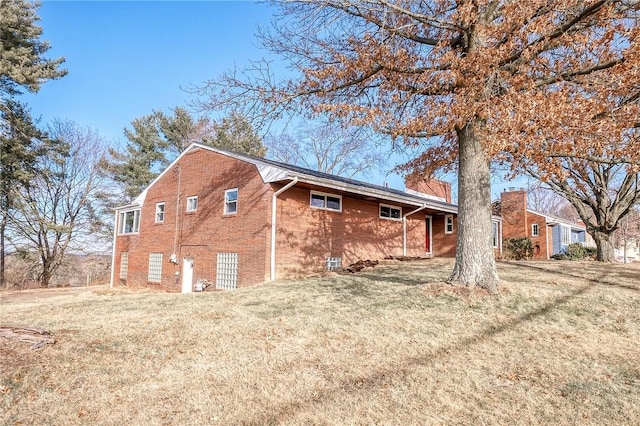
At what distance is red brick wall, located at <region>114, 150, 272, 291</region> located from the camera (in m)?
13.5

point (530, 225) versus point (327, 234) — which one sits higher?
point (530, 225)

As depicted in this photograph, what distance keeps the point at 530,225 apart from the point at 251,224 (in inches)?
969

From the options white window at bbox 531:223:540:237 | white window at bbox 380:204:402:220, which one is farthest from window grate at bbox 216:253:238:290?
white window at bbox 531:223:540:237

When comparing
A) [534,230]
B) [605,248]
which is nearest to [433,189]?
[534,230]

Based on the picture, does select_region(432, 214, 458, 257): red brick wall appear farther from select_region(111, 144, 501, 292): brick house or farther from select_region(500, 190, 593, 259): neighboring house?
select_region(500, 190, 593, 259): neighboring house

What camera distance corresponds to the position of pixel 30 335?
545cm

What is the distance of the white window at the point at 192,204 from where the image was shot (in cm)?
1647

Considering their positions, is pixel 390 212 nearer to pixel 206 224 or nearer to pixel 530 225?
pixel 206 224

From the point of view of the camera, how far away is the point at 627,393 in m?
3.94

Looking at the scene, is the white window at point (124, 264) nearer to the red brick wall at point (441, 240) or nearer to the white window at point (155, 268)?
the white window at point (155, 268)

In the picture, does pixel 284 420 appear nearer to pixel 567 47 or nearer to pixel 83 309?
pixel 83 309

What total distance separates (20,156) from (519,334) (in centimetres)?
2725

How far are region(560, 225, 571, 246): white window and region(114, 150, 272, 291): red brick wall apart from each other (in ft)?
92.7

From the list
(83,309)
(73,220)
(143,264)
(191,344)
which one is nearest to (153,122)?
(73,220)
